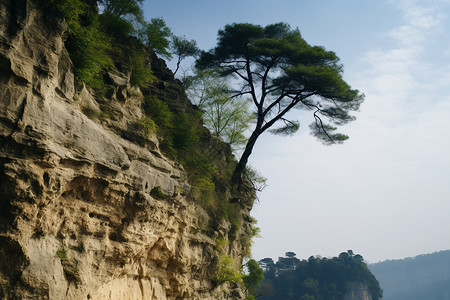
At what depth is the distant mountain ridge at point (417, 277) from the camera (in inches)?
6139

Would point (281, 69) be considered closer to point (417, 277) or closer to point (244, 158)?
point (244, 158)

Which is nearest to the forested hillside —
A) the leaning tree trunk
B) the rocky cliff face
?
the leaning tree trunk

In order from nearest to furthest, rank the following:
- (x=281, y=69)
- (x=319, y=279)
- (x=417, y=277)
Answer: (x=281, y=69) → (x=319, y=279) → (x=417, y=277)

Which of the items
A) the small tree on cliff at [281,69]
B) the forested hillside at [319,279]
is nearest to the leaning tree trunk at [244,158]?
the small tree on cliff at [281,69]

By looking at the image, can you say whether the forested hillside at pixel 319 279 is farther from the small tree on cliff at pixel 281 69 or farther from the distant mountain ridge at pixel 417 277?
the distant mountain ridge at pixel 417 277

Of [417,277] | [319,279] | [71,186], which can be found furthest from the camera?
[417,277]

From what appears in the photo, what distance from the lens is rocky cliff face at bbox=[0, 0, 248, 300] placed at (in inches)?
295

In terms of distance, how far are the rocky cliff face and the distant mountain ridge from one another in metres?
172

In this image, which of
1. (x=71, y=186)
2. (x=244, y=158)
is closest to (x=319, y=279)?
(x=244, y=158)

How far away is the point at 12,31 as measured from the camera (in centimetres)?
775

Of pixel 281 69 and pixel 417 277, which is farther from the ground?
pixel 281 69

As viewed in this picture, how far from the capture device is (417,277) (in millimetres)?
166500

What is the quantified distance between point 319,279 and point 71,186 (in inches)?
3257

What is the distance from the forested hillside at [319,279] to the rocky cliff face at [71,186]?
6757 cm
